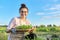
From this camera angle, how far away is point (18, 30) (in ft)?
9.46

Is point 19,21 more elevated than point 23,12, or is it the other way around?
point 23,12

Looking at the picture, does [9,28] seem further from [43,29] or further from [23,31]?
[43,29]

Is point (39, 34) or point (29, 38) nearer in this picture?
point (29, 38)

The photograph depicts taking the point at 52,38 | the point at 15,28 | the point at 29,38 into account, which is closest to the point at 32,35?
the point at 29,38

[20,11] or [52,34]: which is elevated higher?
[20,11]

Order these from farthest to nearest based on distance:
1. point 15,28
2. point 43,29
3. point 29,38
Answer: point 43,29, point 29,38, point 15,28

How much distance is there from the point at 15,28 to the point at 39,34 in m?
0.73

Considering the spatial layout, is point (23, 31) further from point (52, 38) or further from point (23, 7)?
point (52, 38)

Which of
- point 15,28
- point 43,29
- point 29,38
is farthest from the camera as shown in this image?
point 43,29

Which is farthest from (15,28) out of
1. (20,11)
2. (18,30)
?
(20,11)

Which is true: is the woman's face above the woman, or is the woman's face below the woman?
above

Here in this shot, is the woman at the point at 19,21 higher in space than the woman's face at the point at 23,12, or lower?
lower

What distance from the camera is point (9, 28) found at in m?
2.91

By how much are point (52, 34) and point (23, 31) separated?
0.82m
